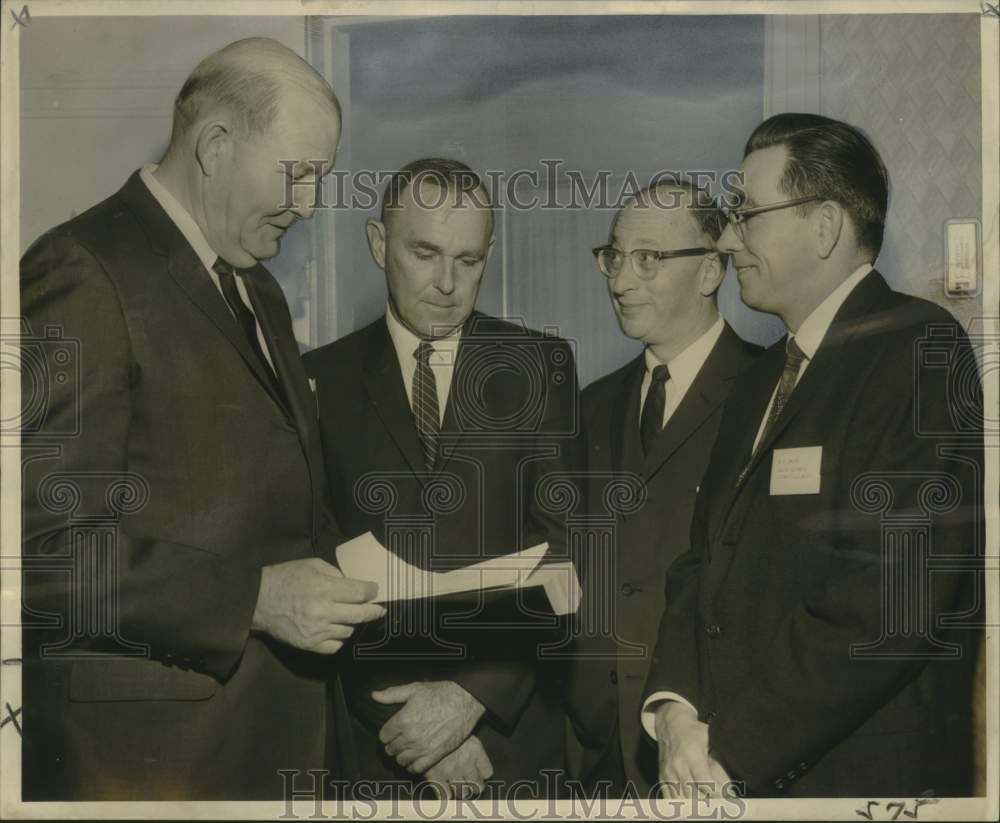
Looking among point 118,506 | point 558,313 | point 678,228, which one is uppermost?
point 678,228

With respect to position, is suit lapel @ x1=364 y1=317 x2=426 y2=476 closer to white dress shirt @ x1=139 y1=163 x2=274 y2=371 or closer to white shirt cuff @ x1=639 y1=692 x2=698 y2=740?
white dress shirt @ x1=139 y1=163 x2=274 y2=371

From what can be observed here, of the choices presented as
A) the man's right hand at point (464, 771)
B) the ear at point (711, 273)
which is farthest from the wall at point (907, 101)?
the man's right hand at point (464, 771)

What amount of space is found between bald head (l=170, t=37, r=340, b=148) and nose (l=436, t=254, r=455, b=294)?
48cm

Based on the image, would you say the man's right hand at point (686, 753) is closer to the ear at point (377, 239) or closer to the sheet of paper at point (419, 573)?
the sheet of paper at point (419, 573)

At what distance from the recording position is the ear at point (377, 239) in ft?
11.5

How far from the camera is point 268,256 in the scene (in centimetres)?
350

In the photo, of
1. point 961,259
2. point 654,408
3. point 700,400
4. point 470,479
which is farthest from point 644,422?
point 961,259

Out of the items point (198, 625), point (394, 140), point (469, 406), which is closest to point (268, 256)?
point (394, 140)

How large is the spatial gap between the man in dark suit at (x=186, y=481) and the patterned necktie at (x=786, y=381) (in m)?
1.14

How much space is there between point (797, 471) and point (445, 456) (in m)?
0.91

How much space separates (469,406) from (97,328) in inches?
38.6

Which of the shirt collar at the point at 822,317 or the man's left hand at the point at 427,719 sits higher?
the shirt collar at the point at 822,317

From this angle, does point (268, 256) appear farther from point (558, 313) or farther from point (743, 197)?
point (743, 197)
